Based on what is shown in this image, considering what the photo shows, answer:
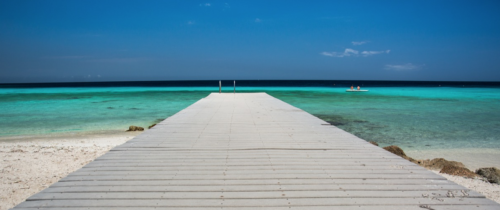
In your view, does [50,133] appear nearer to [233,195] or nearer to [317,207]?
[233,195]

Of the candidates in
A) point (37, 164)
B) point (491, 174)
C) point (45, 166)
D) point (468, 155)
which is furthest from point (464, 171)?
point (37, 164)

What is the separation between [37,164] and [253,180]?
14.8 feet

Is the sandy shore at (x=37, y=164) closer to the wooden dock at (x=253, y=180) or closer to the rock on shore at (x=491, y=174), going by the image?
the wooden dock at (x=253, y=180)

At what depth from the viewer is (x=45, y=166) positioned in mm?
5215

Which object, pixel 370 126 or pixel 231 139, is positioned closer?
pixel 231 139

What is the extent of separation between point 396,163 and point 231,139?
2356 millimetres

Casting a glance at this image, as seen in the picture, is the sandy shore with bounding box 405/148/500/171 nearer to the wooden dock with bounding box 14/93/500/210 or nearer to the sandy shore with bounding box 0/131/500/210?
the sandy shore with bounding box 0/131/500/210

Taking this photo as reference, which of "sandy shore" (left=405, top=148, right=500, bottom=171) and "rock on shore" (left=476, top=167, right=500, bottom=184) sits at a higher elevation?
"rock on shore" (left=476, top=167, right=500, bottom=184)

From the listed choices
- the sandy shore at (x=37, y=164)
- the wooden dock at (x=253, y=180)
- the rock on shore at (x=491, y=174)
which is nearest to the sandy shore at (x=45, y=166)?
the sandy shore at (x=37, y=164)

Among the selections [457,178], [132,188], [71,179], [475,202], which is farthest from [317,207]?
[457,178]

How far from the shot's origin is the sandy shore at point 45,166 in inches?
159

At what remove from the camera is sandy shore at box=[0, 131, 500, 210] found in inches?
159

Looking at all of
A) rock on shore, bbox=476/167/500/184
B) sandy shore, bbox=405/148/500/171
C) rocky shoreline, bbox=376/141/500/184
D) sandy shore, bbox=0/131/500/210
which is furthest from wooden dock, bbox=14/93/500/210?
sandy shore, bbox=405/148/500/171

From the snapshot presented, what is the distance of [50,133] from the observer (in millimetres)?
9453
